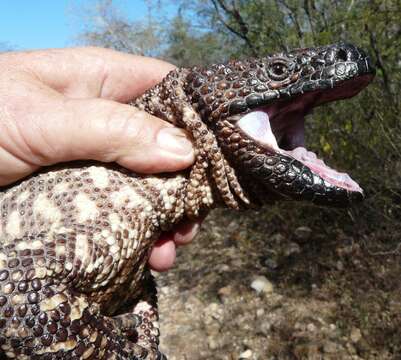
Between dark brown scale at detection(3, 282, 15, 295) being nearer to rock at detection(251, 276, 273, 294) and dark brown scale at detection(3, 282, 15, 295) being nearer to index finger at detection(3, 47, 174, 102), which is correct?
index finger at detection(3, 47, 174, 102)

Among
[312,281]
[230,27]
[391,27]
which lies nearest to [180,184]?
[312,281]

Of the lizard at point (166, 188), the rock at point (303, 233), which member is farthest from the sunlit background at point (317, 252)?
the lizard at point (166, 188)

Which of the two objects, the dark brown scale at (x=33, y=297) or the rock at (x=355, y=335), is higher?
the dark brown scale at (x=33, y=297)

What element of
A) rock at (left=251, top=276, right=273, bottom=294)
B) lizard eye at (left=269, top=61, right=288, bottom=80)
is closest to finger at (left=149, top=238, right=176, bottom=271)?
lizard eye at (left=269, top=61, right=288, bottom=80)

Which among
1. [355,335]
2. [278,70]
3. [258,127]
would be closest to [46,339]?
[258,127]

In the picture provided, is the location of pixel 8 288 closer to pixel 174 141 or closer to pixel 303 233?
pixel 174 141

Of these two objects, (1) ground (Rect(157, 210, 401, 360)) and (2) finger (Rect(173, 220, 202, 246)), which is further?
(1) ground (Rect(157, 210, 401, 360))

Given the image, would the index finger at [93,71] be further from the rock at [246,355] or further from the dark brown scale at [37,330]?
the rock at [246,355]
